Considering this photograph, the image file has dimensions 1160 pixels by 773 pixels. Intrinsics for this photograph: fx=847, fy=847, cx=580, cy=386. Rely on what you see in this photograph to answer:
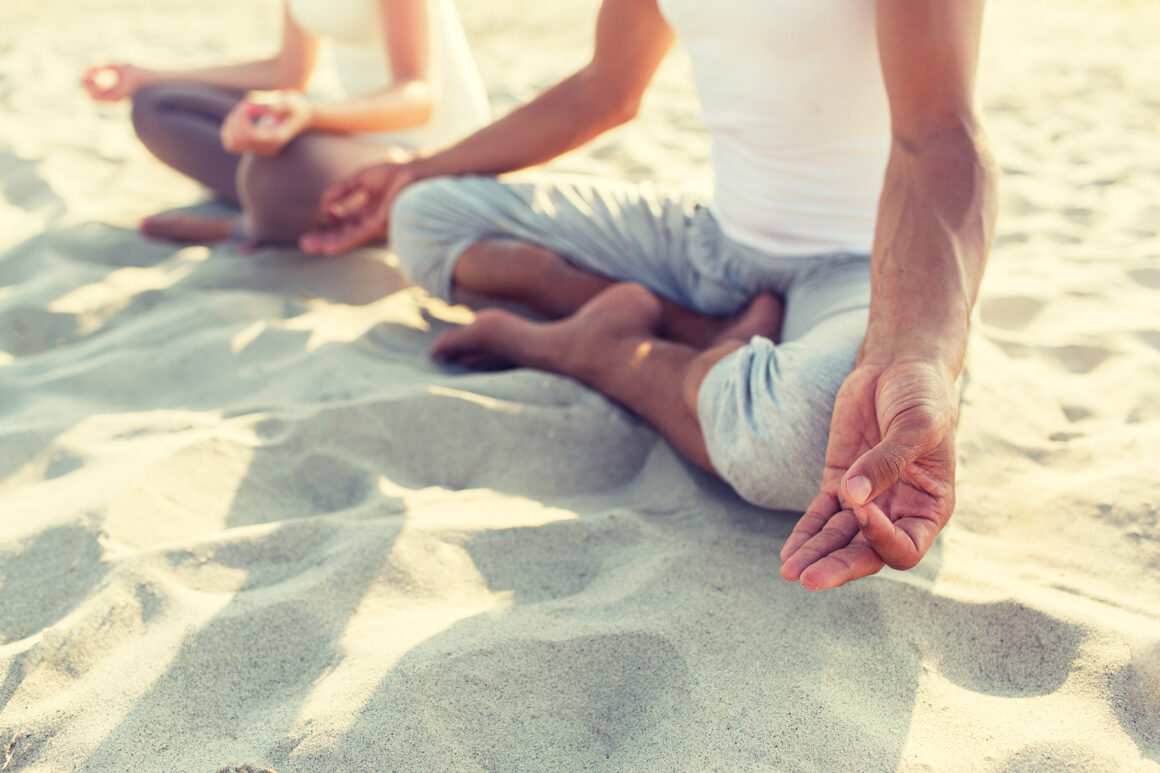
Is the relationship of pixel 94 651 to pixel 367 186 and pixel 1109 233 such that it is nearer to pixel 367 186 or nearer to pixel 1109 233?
pixel 367 186

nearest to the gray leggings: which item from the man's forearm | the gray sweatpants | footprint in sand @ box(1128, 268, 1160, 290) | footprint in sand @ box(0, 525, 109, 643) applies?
the gray sweatpants

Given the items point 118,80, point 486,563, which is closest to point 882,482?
point 486,563

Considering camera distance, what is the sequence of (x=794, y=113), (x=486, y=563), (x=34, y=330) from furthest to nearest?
(x=34, y=330) → (x=794, y=113) → (x=486, y=563)

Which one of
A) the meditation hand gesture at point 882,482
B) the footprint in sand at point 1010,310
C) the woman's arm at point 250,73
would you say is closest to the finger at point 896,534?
the meditation hand gesture at point 882,482

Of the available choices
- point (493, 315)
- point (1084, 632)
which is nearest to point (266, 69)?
point (493, 315)

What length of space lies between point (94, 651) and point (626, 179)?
2435 mm

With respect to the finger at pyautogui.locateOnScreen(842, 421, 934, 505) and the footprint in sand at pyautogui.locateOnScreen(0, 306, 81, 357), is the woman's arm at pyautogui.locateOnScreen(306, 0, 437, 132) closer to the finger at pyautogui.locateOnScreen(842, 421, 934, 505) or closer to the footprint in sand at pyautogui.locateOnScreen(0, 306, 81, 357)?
the footprint in sand at pyautogui.locateOnScreen(0, 306, 81, 357)

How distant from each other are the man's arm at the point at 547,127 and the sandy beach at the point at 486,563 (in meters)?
0.19

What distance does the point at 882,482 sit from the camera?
0.92m

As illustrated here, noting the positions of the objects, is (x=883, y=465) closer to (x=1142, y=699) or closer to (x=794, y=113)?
(x=1142, y=699)

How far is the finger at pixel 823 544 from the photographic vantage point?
95 cm

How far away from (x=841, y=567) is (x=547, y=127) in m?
1.52

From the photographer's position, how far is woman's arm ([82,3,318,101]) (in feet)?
9.44

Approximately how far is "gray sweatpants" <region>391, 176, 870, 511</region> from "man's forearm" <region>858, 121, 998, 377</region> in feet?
0.48
